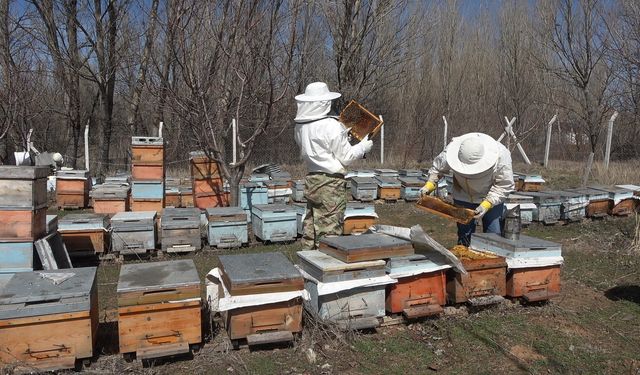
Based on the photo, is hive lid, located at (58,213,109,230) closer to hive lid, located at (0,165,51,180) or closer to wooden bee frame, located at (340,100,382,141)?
hive lid, located at (0,165,51,180)

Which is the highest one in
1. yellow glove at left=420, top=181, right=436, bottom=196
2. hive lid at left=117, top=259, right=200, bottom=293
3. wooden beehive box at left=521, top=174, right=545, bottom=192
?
yellow glove at left=420, top=181, right=436, bottom=196

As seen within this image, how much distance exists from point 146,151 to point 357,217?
136 inches

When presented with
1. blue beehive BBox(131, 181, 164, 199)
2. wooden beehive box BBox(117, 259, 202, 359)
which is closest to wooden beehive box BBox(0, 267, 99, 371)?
wooden beehive box BBox(117, 259, 202, 359)

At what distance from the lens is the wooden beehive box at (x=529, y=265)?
399cm

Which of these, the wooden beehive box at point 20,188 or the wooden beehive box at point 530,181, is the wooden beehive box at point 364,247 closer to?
the wooden beehive box at point 20,188

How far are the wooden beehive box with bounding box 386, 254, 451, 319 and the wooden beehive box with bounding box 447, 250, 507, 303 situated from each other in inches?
5.5

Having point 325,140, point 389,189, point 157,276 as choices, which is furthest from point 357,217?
point 157,276

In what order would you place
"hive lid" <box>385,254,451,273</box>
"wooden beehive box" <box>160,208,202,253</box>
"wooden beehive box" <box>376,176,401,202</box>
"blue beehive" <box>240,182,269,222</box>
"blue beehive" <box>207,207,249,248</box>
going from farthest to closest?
"wooden beehive box" <box>376,176,401,202</box> < "blue beehive" <box>240,182,269,222</box> < "blue beehive" <box>207,207,249,248</box> < "wooden beehive box" <box>160,208,202,253</box> < "hive lid" <box>385,254,451,273</box>

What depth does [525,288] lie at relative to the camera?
13.5ft

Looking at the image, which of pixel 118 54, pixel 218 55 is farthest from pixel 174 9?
pixel 118 54

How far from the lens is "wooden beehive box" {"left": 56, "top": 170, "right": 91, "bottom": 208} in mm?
9328

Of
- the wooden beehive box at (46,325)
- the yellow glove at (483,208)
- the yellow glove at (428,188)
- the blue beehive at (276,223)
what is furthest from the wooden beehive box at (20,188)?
the yellow glove at (483,208)

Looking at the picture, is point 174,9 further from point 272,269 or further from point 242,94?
point 272,269

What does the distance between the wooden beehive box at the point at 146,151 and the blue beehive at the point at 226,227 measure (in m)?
1.93
